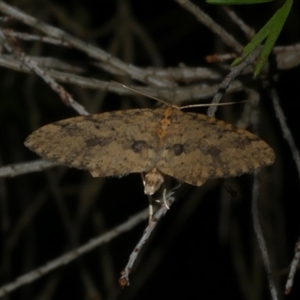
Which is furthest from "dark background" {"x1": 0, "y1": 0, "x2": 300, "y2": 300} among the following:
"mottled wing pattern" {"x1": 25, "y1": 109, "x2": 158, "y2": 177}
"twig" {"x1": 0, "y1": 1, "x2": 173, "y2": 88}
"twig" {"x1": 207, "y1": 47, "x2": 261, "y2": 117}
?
"twig" {"x1": 207, "y1": 47, "x2": 261, "y2": 117}

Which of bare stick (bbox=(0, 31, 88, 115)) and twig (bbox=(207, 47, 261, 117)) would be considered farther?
bare stick (bbox=(0, 31, 88, 115))

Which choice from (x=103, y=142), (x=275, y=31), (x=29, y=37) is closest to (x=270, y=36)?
(x=275, y=31)

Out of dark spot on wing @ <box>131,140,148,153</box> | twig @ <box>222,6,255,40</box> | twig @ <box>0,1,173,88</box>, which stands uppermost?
twig @ <box>0,1,173,88</box>

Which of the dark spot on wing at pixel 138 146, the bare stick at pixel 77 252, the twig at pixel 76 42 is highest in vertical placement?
the twig at pixel 76 42

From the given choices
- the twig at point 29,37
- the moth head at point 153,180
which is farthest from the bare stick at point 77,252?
the twig at point 29,37

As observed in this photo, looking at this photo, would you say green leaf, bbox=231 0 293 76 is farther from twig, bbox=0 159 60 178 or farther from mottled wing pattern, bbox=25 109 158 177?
twig, bbox=0 159 60 178

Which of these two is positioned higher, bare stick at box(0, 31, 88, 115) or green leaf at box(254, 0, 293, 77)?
bare stick at box(0, 31, 88, 115)

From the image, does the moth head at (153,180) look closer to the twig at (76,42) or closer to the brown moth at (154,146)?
the brown moth at (154,146)
